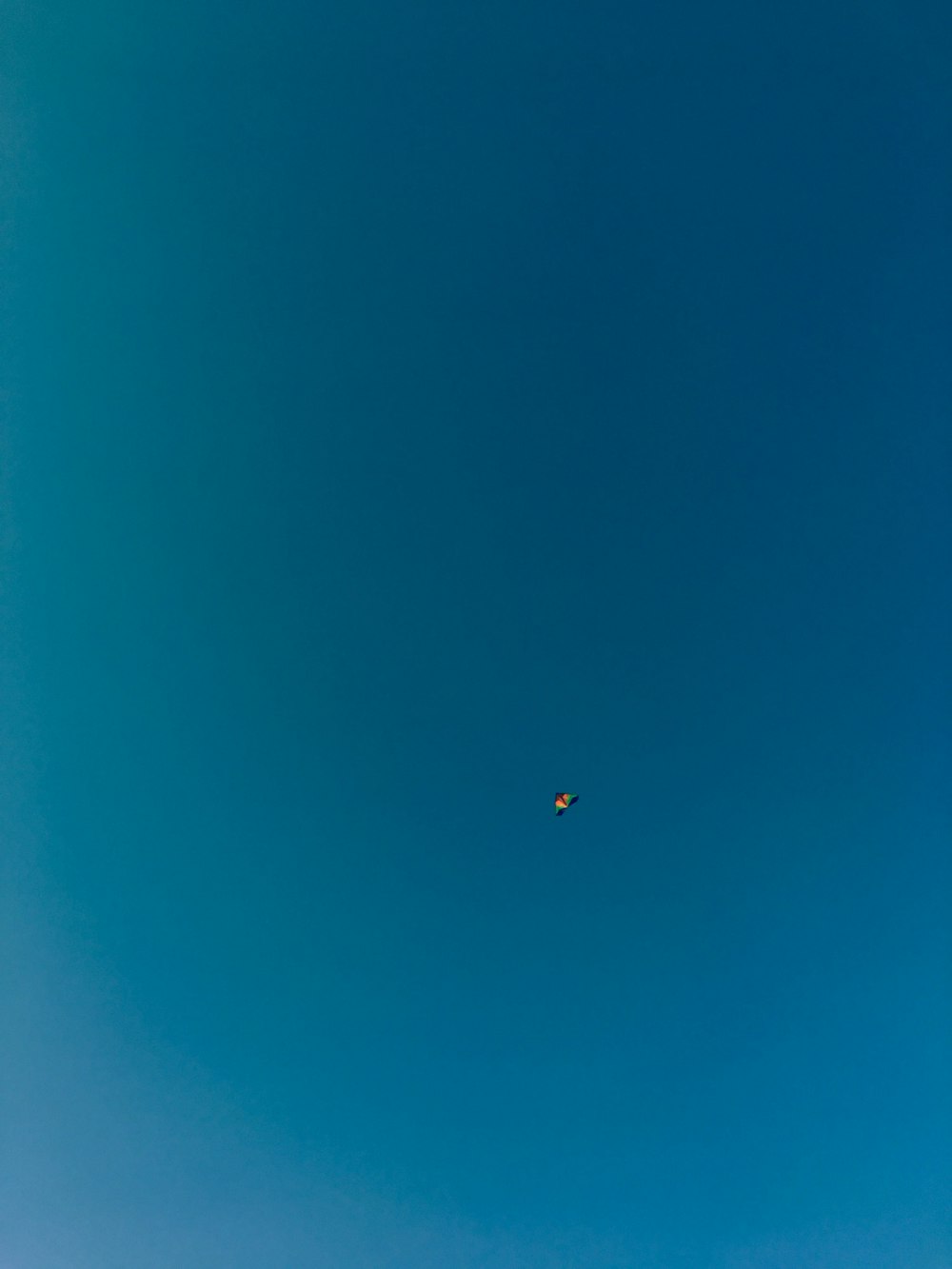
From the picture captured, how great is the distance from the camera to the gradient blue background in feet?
5.30

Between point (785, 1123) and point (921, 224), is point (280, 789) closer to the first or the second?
point (785, 1123)

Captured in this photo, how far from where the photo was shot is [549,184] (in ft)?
5.35

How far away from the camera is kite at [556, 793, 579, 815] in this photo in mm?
1612

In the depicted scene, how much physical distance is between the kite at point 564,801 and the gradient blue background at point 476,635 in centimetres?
2

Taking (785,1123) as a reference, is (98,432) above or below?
above

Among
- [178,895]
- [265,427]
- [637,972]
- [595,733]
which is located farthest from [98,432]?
[637,972]

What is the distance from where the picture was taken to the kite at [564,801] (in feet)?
5.29

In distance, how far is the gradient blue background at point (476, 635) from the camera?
161 cm

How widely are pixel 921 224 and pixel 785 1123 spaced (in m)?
2.01

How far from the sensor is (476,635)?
5.37ft

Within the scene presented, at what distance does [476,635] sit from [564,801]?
41 centimetres

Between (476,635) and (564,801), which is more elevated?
(476,635)

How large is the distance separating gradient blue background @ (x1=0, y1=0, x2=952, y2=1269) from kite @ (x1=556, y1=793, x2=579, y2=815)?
0.02m

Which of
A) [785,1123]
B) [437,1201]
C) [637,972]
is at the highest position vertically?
[637,972]
